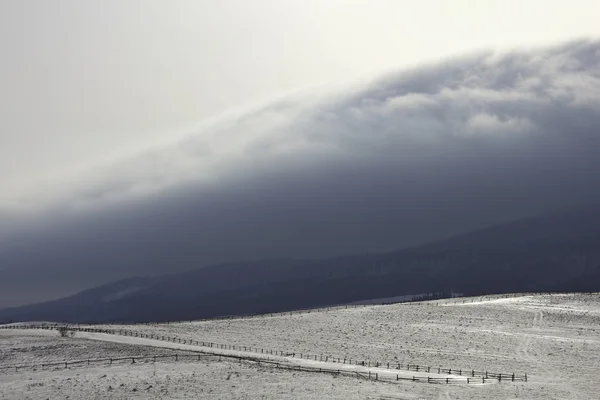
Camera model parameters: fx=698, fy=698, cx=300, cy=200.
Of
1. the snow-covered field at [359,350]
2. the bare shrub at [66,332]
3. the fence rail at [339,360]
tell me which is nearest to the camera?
the snow-covered field at [359,350]

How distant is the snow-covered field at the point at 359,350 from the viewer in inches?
2699

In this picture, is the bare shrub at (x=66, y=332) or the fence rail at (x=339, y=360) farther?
the bare shrub at (x=66, y=332)

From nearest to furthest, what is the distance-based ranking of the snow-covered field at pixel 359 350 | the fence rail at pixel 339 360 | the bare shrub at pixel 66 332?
1. the snow-covered field at pixel 359 350
2. the fence rail at pixel 339 360
3. the bare shrub at pixel 66 332

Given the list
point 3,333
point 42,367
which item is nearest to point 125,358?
point 42,367

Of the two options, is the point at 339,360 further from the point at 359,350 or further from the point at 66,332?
the point at 66,332

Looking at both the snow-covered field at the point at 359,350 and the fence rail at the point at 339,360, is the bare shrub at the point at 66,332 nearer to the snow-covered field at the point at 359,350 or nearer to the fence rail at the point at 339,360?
the snow-covered field at the point at 359,350

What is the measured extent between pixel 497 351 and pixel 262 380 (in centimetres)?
3438

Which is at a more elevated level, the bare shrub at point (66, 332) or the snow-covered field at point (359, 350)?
the bare shrub at point (66, 332)

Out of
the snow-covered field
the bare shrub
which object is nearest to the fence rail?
the bare shrub

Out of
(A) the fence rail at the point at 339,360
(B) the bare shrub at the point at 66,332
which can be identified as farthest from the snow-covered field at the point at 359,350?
(A) the fence rail at the point at 339,360

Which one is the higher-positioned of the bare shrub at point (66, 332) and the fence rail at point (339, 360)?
the bare shrub at point (66, 332)

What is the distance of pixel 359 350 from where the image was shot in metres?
92.5

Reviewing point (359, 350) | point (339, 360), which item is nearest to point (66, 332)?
point (339, 360)

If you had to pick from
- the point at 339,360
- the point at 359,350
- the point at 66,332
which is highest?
the point at 66,332
